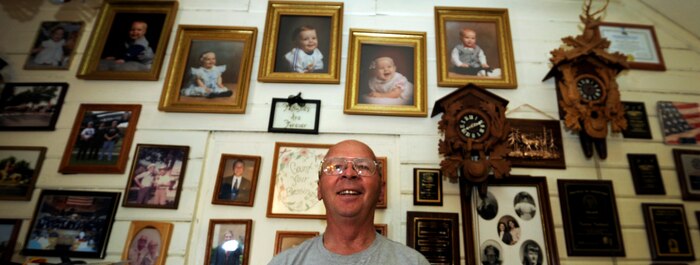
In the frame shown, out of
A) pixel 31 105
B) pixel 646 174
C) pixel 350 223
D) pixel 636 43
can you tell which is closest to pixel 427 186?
pixel 350 223

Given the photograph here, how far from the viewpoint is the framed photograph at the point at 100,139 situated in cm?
193

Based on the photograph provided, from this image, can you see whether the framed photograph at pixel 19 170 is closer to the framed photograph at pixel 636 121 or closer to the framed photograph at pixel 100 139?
the framed photograph at pixel 100 139

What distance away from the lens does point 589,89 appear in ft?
6.50

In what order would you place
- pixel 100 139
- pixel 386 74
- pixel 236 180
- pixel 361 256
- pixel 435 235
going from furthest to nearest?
pixel 386 74
pixel 100 139
pixel 236 180
pixel 435 235
pixel 361 256

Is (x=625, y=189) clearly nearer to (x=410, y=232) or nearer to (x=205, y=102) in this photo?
(x=410, y=232)

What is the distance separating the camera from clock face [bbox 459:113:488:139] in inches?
70.4

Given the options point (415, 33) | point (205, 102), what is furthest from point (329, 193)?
point (415, 33)

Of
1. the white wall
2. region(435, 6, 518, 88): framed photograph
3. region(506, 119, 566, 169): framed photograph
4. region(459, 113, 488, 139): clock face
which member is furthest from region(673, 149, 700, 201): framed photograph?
region(459, 113, 488, 139): clock face

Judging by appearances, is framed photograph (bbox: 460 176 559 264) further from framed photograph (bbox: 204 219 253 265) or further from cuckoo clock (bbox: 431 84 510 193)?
framed photograph (bbox: 204 219 253 265)

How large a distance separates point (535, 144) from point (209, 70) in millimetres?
1932

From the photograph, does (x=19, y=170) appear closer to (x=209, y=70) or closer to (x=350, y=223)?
(x=209, y=70)

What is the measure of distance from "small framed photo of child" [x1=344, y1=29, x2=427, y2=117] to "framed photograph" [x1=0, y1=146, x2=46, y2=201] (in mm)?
1735

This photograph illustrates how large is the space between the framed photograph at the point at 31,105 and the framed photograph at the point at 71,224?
1.45ft

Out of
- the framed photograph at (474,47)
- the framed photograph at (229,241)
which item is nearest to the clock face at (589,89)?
the framed photograph at (474,47)
